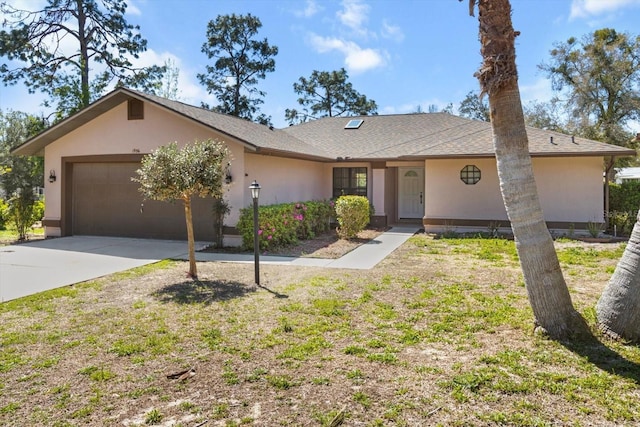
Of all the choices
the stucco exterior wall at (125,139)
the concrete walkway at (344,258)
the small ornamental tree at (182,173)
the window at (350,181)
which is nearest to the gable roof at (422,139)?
the window at (350,181)

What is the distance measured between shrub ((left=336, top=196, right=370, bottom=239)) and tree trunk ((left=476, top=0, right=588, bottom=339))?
8.50 meters

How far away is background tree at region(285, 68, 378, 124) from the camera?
35.9 metres

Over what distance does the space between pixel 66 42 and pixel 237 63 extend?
11.5 m

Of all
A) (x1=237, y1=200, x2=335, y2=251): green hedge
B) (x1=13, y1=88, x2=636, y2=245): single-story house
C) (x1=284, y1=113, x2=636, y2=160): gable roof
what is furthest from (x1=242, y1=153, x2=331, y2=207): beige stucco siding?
(x1=284, y1=113, x2=636, y2=160): gable roof

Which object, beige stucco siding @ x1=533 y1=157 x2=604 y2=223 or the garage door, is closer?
the garage door

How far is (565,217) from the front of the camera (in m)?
13.9

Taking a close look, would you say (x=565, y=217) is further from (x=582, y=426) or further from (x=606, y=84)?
(x=606, y=84)

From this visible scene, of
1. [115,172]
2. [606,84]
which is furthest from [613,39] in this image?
[115,172]

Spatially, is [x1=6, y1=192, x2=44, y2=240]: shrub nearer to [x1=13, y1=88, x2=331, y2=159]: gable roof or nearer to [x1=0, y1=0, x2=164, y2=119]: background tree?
[x1=13, y1=88, x2=331, y2=159]: gable roof

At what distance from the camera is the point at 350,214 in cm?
1323

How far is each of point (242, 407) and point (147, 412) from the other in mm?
722

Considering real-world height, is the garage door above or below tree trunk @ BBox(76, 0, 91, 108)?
below

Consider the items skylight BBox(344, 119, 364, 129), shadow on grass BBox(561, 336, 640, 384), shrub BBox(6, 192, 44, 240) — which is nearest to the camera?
shadow on grass BBox(561, 336, 640, 384)

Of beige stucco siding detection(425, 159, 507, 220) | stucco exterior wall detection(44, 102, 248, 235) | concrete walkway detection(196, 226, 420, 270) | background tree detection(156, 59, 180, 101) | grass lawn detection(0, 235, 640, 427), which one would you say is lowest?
grass lawn detection(0, 235, 640, 427)
